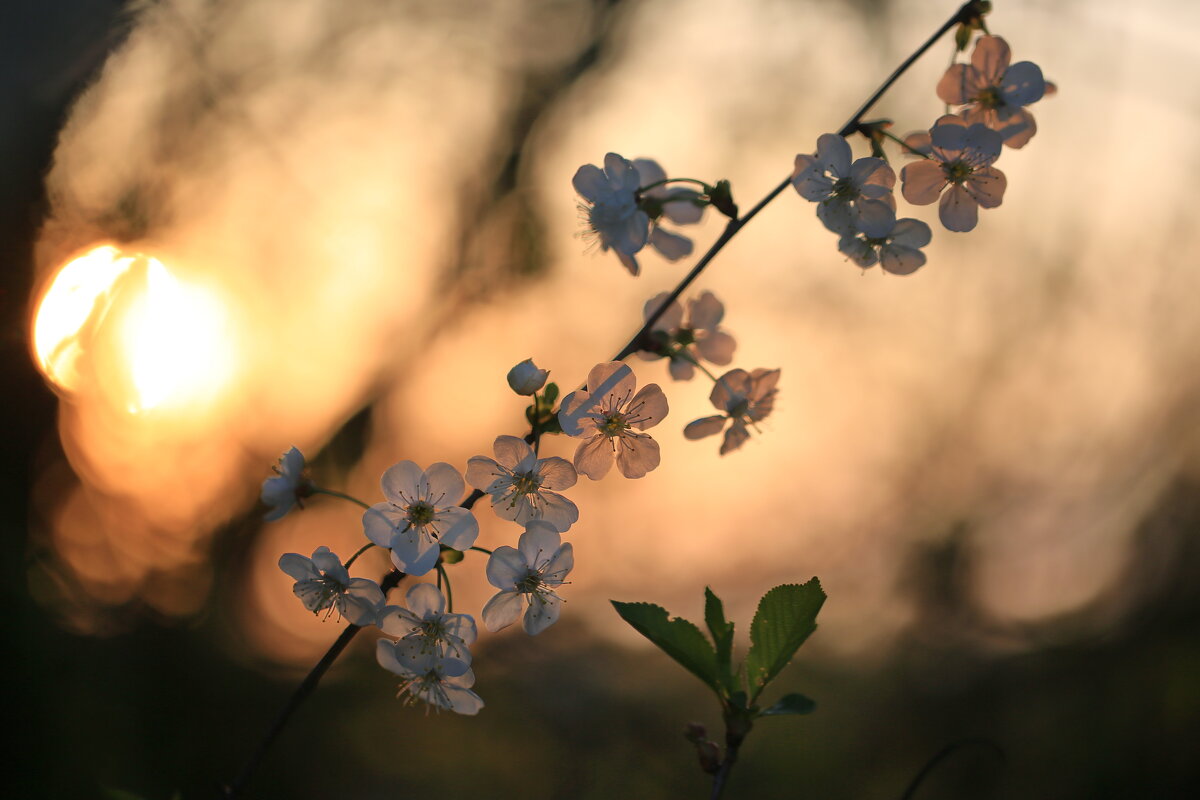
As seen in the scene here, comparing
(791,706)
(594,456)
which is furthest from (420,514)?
(791,706)

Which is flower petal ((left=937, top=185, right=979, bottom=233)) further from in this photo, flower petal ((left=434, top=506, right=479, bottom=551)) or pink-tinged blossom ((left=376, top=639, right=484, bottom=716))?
pink-tinged blossom ((left=376, top=639, right=484, bottom=716))

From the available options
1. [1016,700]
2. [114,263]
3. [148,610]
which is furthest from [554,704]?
[114,263]

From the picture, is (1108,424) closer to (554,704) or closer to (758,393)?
(554,704)

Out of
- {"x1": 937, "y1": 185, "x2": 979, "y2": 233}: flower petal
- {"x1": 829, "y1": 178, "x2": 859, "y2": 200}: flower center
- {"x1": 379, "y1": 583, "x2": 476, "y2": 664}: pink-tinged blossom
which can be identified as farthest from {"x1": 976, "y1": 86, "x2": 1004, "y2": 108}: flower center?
{"x1": 379, "y1": 583, "x2": 476, "y2": 664}: pink-tinged blossom

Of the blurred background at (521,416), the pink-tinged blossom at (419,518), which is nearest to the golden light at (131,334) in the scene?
the blurred background at (521,416)

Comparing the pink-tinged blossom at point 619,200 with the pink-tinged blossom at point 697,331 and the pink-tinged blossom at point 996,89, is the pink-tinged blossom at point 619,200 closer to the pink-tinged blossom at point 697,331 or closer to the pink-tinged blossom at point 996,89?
the pink-tinged blossom at point 697,331

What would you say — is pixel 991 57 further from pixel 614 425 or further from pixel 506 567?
pixel 506 567

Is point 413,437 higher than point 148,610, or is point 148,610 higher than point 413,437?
point 413,437

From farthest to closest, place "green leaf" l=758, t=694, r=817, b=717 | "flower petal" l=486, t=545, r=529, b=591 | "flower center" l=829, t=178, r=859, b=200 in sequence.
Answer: "flower center" l=829, t=178, r=859, b=200, "flower petal" l=486, t=545, r=529, b=591, "green leaf" l=758, t=694, r=817, b=717
